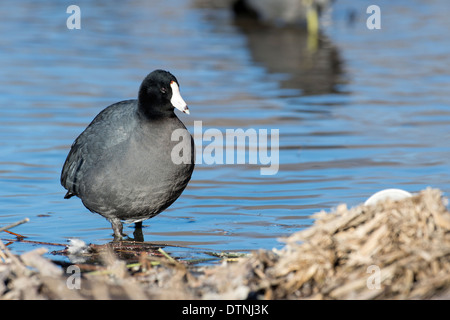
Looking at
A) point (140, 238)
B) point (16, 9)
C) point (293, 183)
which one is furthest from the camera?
point (16, 9)

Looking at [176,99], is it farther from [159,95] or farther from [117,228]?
[117,228]

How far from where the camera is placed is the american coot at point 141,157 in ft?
16.4

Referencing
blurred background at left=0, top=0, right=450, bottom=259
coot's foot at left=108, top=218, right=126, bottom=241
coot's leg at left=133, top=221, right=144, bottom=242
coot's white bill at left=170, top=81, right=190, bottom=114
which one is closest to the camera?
coot's white bill at left=170, top=81, right=190, bottom=114

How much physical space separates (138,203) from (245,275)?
1909 mm

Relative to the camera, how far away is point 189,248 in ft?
16.3

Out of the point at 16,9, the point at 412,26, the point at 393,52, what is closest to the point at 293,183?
the point at 393,52

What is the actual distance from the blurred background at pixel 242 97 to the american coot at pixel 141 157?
397mm

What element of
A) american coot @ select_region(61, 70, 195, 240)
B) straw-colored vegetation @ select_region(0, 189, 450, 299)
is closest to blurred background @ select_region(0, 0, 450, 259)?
american coot @ select_region(61, 70, 195, 240)

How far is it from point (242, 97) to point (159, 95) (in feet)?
16.5

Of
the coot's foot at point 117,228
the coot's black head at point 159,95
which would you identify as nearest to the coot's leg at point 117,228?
the coot's foot at point 117,228

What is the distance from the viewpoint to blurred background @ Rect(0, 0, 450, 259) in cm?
606

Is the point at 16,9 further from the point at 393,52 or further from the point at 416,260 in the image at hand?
the point at 416,260

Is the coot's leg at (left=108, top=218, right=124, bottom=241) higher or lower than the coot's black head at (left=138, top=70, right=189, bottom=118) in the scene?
lower

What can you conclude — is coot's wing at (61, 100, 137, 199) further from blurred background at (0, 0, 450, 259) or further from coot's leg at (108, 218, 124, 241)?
blurred background at (0, 0, 450, 259)
